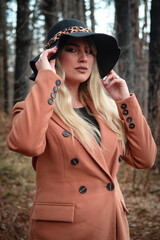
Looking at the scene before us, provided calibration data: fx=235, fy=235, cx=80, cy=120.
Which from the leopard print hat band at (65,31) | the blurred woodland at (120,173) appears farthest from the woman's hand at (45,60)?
the blurred woodland at (120,173)

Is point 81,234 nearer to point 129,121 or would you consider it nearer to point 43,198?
point 43,198

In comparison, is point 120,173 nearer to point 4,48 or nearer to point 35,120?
point 35,120

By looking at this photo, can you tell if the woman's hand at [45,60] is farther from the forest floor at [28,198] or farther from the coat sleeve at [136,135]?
the forest floor at [28,198]

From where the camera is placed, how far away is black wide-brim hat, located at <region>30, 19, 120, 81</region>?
1.92 meters

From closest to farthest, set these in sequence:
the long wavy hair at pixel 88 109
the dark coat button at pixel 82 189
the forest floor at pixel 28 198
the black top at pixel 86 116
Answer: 1. the dark coat button at pixel 82 189
2. the long wavy hair at pixel 88 109
3. the black top at pixel 86 116
4. the forest floor at pixel 28 198

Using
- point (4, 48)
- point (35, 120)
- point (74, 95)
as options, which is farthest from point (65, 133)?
point (4, 48)

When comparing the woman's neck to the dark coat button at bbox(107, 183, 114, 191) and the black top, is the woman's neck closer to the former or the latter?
the black top

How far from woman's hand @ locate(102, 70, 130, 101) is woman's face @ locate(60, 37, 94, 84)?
303 millimetres

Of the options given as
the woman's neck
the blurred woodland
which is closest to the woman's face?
the woman's neck

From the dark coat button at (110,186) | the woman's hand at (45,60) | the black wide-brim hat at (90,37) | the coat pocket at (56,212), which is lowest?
the coat pocket at (56,212)

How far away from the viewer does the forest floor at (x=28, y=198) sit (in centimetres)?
382

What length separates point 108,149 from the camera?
74.2 inches

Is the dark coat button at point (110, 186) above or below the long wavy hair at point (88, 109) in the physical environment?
below

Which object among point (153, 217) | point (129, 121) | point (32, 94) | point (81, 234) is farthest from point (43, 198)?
point (153, 217)
